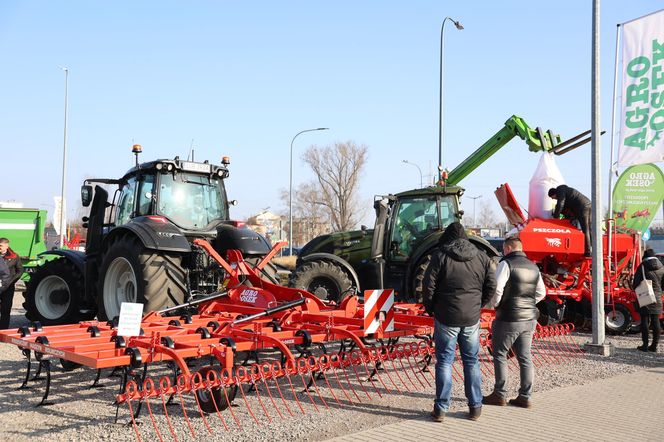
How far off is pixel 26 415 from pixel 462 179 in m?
10.4

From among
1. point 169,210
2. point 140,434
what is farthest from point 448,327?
point 169,210

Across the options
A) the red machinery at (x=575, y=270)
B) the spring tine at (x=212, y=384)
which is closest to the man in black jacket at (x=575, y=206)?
the red machinery at (x=575, y=270)

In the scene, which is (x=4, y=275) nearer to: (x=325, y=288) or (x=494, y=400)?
(x=325, y=288)

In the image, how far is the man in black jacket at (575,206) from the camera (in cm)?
1095

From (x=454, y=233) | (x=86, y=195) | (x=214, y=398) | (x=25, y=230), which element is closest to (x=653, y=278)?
(x=454, y=233)

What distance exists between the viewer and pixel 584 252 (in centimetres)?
1095

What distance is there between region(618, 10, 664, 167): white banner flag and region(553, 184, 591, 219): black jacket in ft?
4.56

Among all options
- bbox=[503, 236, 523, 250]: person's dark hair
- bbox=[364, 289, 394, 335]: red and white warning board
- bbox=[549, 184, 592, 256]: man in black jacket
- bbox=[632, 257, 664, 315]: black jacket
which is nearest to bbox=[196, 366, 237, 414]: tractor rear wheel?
bbox=[364, 289, 394, 335]: red and white warning board

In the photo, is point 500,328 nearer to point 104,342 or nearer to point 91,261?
point 104,342

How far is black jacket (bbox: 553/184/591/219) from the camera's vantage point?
11000 millimetres

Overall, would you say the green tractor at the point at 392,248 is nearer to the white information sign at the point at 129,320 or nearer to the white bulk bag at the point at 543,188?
the white bulk bag at the point at 543,188

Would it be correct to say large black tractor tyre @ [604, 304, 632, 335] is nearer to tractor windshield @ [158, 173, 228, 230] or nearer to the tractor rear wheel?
tractor windshield @ [158, 173, 228, 230]

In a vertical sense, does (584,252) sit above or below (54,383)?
above

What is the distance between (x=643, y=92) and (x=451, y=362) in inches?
246
